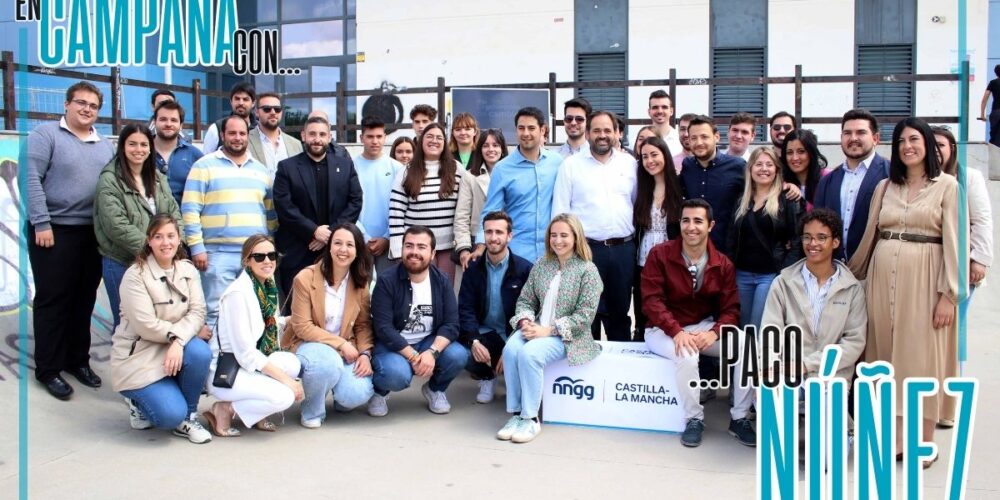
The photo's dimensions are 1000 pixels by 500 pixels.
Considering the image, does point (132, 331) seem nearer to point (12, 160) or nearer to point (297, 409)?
point (297, 409)

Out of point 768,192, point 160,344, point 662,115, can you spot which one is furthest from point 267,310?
point 662,115

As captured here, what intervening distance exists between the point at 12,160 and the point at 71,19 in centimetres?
170

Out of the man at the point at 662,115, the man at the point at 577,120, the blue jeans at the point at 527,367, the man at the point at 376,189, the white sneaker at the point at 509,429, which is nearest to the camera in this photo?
the white sneaker at the point at 509,429

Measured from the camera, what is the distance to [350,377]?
487cm

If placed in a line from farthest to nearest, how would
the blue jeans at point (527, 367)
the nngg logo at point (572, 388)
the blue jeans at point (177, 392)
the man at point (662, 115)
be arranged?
the man at point (662, 115) < the nngg logo at point (572, 388) < the blue jeans at point (527, 367) < the blue jeans at point (177, 392)

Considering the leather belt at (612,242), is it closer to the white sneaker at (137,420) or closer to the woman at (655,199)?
the woman at (655,199)

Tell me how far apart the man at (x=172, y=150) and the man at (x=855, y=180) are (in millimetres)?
4055

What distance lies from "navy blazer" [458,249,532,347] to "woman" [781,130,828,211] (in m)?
1.67

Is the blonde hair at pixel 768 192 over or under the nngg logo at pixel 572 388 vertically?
over

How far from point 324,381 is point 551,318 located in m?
1.34

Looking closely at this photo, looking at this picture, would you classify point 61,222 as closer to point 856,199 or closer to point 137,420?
point 137,420

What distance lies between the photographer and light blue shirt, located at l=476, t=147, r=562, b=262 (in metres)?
5.61

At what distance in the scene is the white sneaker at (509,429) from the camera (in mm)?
4613

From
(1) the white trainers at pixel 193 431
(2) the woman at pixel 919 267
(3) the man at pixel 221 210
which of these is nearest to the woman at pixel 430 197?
(3) the man at pixel 221 210
